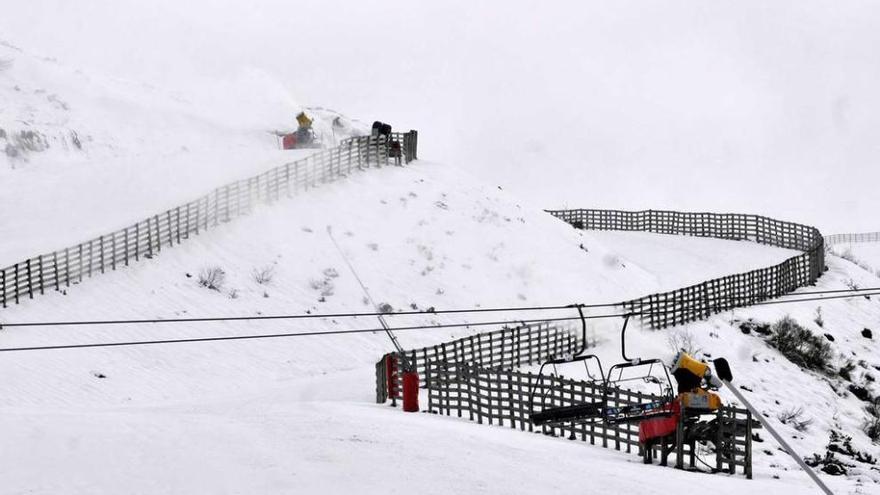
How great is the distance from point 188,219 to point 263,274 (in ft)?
13.2

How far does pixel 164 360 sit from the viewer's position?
Result: 34.4m

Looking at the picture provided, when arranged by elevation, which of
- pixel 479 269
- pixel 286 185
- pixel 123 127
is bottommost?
pixel 479 269

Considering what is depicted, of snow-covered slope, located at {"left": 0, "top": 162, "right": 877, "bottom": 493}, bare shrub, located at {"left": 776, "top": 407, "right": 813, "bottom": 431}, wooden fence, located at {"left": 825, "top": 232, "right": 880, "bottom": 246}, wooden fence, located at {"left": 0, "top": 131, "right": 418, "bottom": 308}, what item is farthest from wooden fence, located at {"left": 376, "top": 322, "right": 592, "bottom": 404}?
wooden fence, located at {"left": 825, "top": 232, "right": 880, "bottom": 246}

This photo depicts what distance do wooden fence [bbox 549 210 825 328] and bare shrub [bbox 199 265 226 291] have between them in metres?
13.7

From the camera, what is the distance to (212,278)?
39.7m

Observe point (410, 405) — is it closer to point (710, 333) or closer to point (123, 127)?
point (710, 333)

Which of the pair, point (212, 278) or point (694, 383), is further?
point (212, 278)

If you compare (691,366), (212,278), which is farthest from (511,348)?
(691,366)

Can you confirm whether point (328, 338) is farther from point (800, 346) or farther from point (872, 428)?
point (872, 428)

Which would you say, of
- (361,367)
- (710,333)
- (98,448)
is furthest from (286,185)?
(98,448)

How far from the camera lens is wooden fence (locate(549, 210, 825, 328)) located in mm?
38969

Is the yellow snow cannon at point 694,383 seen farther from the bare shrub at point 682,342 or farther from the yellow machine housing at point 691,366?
the bare shrub at point 682,342

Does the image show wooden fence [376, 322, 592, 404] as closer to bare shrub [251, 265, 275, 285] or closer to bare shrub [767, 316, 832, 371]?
bare shrub [767, 316, 832, 371]

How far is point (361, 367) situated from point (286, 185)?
14341mm
